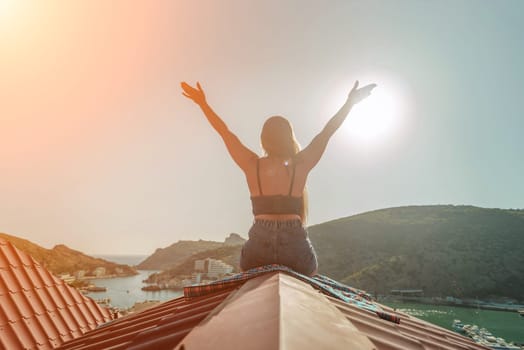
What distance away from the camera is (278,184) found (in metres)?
2.91

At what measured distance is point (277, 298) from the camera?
45.3 inches

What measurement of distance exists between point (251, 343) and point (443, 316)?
79960mm

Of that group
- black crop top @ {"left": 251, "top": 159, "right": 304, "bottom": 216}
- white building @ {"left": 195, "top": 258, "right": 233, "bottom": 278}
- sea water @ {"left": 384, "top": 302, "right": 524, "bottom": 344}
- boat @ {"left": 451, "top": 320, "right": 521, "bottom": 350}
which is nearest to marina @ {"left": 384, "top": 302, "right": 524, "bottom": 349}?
sea water @ {"left": 384, "top": 302, "right": 524, "bottom": 344}

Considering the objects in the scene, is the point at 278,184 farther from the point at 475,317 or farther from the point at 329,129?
the point at 475,317

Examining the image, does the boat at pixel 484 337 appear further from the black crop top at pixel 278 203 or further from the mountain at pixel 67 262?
the mountain at pixel 67 262

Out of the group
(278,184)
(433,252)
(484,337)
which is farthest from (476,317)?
(278,184)

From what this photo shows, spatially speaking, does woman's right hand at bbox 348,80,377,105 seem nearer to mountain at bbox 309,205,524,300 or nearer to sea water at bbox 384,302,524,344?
sea water at bbox 384,302,524,344

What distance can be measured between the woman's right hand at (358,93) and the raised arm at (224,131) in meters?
1.16

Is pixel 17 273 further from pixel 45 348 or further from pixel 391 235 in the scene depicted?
pixel 391 235

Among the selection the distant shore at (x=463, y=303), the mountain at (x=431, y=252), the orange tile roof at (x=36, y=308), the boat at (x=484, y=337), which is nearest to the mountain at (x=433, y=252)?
the mountain at (x=431, y=252)

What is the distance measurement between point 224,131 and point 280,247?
1238 millimetres

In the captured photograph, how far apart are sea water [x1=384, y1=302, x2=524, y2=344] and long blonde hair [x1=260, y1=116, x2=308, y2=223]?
65.4 m

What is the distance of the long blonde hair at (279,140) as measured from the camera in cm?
309

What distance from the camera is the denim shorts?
2777 mm
